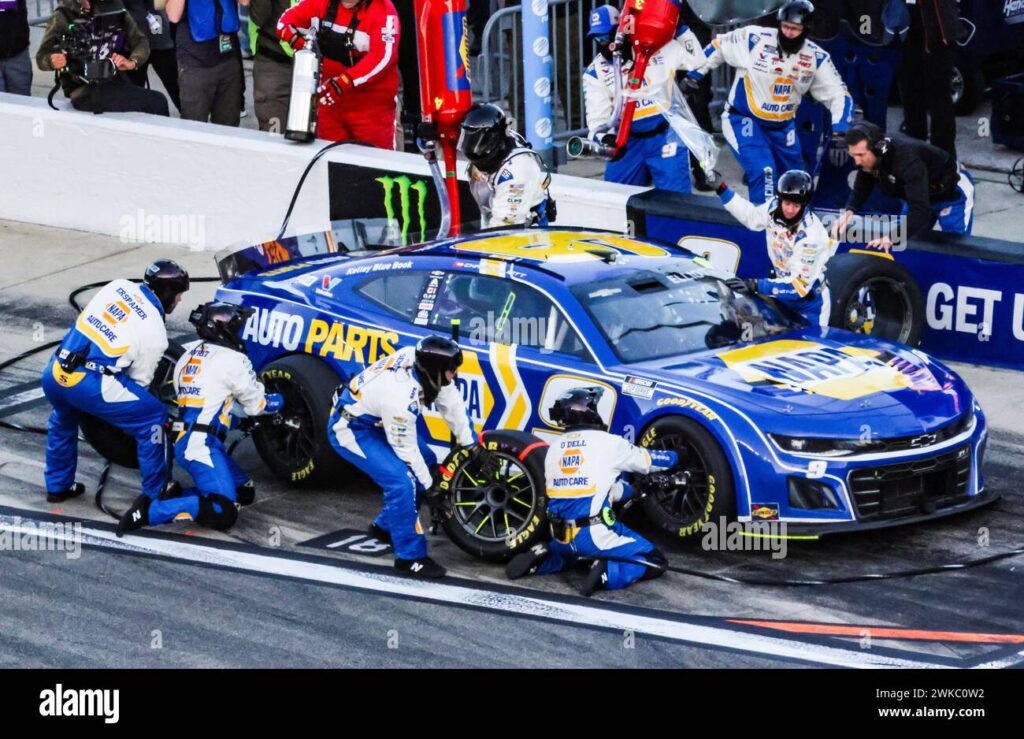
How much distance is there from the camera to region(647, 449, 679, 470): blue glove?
10.2 metres

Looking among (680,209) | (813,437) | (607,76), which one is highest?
(607,76)

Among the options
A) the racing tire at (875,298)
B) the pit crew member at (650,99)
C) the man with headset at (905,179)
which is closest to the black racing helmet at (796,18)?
the pit crew member at (650,99)

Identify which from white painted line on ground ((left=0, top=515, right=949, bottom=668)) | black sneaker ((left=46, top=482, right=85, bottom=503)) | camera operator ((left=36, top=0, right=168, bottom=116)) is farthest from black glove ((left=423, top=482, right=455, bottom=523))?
camera operator ((left=36, top=0, right=168, bottom=116))

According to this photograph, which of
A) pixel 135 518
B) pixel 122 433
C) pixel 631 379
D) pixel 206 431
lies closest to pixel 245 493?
pixel 206 431

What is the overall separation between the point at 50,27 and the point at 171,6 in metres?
1.28

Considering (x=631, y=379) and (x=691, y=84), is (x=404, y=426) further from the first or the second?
(x=691, y=84)

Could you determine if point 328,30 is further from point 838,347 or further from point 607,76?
point 838,347

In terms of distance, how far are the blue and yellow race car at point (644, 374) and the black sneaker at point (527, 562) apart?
97 mm

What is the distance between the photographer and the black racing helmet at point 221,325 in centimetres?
1120

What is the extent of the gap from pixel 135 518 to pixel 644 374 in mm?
3050

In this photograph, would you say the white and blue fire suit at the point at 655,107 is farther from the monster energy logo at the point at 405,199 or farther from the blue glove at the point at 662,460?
the blue glove at the point at 662,460

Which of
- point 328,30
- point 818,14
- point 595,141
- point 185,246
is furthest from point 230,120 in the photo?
point 818,14

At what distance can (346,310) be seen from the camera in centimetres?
1184
